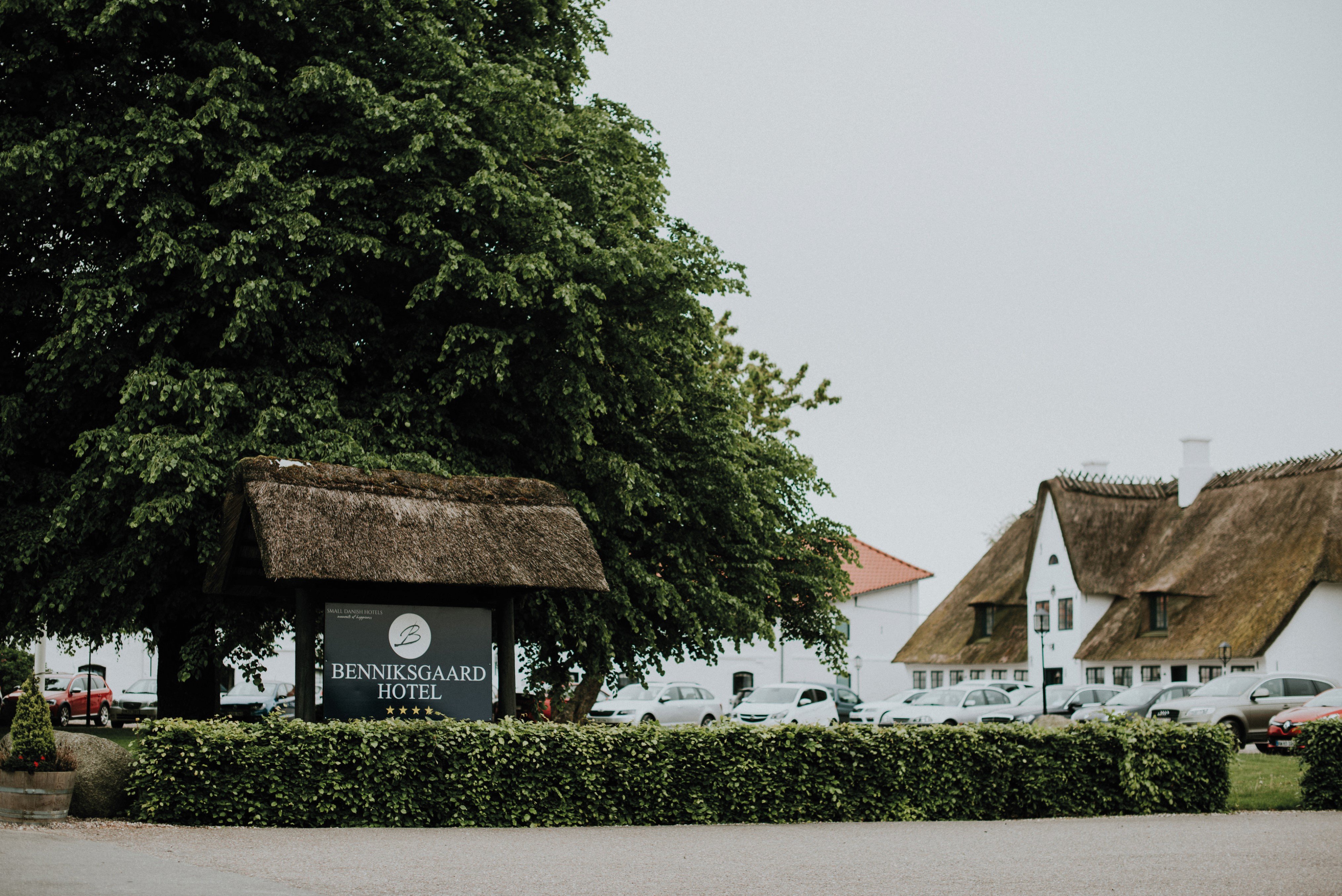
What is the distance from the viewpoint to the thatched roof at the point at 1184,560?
40250 millimetres

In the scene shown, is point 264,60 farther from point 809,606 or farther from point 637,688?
point 637,688

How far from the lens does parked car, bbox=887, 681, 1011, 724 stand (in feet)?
109

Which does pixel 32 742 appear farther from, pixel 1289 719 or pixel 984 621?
pixel 984 621

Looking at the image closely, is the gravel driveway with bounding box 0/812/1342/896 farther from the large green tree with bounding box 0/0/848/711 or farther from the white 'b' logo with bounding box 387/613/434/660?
the large green tree with bounding box 0/0/848/711

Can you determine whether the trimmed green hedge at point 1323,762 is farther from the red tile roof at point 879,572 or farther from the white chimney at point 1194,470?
the red tile roof at point 879,572

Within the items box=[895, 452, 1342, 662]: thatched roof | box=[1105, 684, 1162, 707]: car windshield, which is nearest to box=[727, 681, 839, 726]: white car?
box=[1105, 684, 1162, 707]: car windshield

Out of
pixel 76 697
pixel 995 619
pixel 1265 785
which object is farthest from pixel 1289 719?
pixel 76 697

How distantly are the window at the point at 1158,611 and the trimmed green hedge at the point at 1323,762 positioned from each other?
28.9 meters

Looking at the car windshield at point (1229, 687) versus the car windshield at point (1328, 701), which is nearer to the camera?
the car windshield at point (1328, 701)

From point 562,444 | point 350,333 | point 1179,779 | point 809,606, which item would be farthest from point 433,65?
point 1179,779

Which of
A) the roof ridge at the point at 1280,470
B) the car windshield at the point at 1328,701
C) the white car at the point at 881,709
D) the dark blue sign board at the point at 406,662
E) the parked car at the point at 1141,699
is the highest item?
the roof ridge at the point at 1280,470

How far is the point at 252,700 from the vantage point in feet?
119

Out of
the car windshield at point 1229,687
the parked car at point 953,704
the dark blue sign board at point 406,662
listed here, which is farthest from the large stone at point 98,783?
the car windshield at point 1229,687

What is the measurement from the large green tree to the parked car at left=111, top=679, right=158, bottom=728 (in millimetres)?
21912
